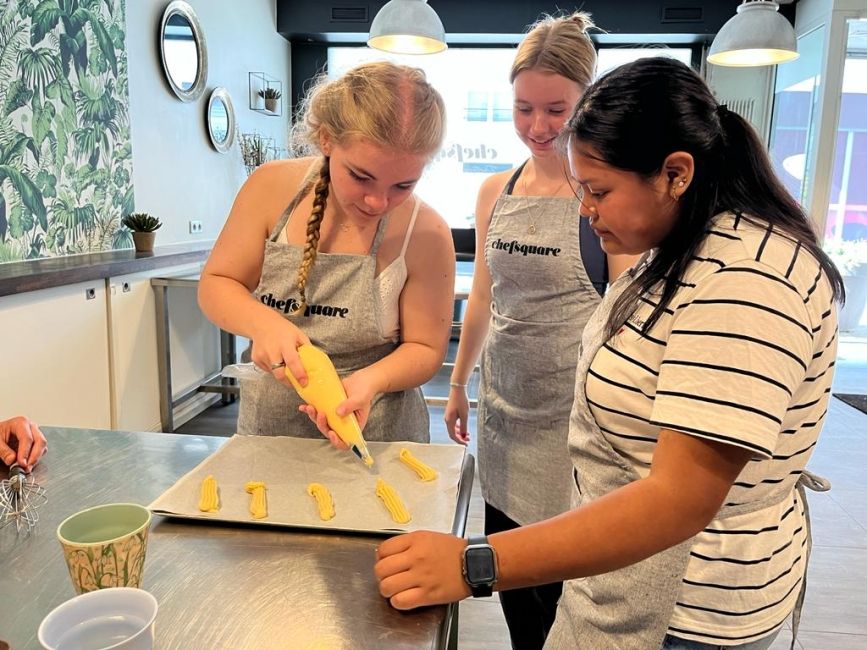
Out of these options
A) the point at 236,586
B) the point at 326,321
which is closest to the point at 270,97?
the point at 326,321

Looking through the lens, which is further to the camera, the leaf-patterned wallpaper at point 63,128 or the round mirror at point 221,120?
the round mirror at point 221,120

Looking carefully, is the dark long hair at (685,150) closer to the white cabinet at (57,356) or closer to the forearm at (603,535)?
the forearm at (603,535)

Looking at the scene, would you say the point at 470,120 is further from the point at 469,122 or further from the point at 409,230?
the point at 409,230

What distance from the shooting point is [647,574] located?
705 mm

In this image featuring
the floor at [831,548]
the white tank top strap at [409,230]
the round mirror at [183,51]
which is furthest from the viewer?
the round mirror at [183,51]

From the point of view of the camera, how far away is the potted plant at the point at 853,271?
17.8 feet

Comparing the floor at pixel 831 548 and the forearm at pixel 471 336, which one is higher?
the forearm at pixel 471 336

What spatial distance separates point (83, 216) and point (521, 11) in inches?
150

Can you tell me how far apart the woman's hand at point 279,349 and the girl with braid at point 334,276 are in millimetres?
42

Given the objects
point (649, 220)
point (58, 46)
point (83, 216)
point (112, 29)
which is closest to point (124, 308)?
point (83, 216)

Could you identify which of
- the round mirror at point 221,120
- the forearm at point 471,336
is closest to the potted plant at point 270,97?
the round mirror at point 221,120

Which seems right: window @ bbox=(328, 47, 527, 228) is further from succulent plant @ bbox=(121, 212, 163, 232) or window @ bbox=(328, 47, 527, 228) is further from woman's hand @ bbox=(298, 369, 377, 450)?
woman's hand @ bbox=(298, 369, 377, 450)

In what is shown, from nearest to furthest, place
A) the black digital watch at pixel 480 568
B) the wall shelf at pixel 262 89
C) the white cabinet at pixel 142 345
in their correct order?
the black digital watch at pixel 480 568, the white cabinet at pixel 142 345, the wall shelf at pixel 262 89

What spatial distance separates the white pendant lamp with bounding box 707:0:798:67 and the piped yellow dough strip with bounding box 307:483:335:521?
10.1 feet
